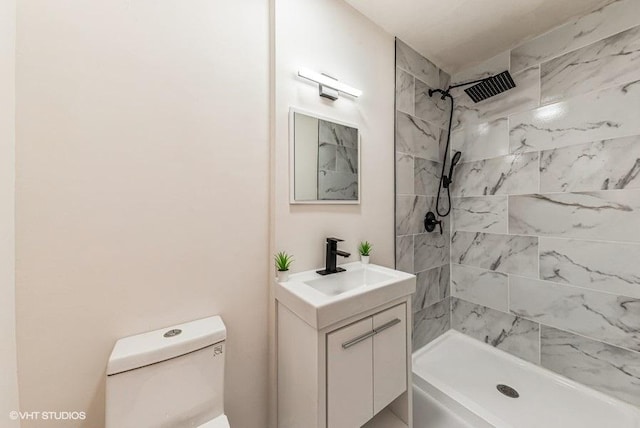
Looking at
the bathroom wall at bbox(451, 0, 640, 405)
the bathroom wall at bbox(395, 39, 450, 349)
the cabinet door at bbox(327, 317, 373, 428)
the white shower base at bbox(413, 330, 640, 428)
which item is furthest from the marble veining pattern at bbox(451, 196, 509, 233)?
the cabinet door at bbox(327, 317, 373, 428)

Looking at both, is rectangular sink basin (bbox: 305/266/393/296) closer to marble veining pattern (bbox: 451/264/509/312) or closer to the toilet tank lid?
the toilet tank lid

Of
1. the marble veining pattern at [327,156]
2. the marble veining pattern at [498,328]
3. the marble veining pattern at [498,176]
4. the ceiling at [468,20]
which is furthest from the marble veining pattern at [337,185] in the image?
the marble veining pattern at [498,328]

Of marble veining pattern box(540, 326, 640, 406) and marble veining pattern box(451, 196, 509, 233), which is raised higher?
marble veining pattern box(451, 196, 509, 233)

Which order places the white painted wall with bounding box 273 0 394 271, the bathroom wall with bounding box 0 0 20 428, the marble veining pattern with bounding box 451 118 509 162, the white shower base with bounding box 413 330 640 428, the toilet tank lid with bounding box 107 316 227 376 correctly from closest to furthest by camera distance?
the bathroom wall with bounding box 0 0 20 428 → the toilet tank lid with bounding box 107 316 227 376 → the white painted wall with bounding box 273 0 394 271 → the white shower base with bounding box 413 330 640 428 → the marble veining pattern with bounding box 451 118 509 162

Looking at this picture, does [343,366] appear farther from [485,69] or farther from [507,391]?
[485,69]

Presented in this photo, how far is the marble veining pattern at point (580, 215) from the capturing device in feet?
4.38

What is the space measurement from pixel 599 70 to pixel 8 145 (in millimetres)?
2760

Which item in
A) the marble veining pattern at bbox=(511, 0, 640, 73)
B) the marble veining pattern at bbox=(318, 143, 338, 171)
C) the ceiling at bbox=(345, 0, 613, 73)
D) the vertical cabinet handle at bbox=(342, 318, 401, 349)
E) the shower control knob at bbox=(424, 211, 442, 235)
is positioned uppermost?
the ceiling at bbox=(345, 0, 613, 73)

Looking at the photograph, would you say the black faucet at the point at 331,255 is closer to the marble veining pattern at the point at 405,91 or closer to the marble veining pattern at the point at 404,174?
the marble veining pattern at the point at 404,174

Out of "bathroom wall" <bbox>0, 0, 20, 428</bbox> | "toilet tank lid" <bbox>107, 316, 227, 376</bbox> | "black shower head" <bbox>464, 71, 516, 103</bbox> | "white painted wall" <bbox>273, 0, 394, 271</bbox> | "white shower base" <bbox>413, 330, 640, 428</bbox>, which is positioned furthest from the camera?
"black shower head" <bbox>464, 71, 516, 103</bbox>

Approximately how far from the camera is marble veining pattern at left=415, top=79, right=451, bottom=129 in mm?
1848

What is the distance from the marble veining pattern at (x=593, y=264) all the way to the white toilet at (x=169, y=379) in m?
2.05

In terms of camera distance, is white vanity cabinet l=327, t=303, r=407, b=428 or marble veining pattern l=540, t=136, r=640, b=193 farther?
marble veining pattern l=540, t=136, r=640, b=193

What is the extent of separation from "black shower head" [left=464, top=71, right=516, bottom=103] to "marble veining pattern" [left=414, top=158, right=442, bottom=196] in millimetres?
562
